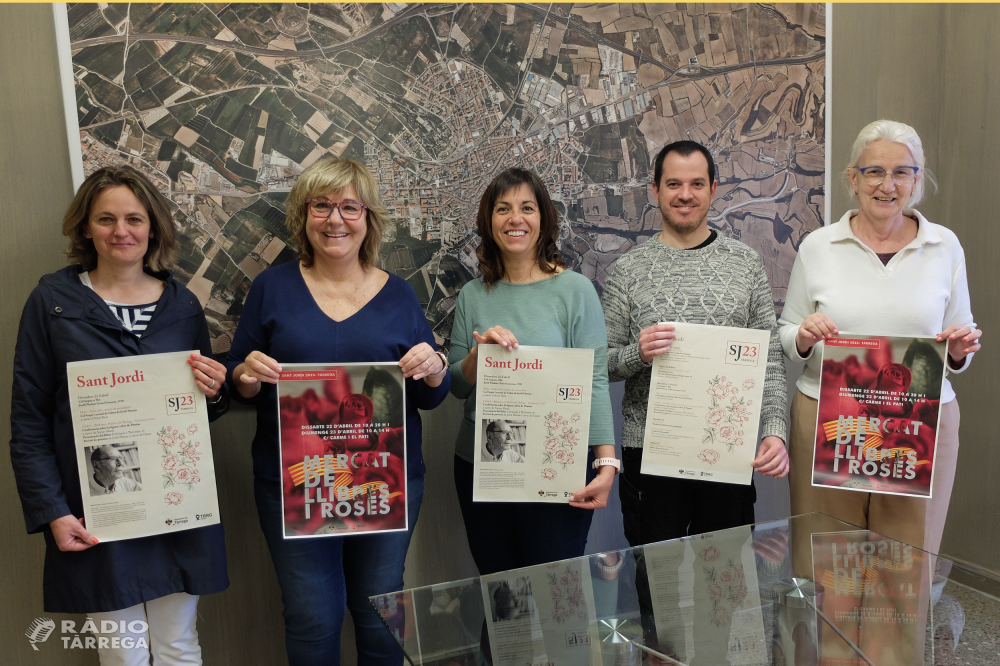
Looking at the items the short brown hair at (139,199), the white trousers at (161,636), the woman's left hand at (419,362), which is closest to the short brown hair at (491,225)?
the woman's left hand at (419,362)

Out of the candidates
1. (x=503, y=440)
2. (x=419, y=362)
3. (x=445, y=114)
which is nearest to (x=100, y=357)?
(x=419, y=362)

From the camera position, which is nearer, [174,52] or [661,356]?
[661,356]

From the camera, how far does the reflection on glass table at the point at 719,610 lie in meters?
1.30

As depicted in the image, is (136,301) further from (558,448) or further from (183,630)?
(558,448)

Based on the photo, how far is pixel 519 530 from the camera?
221 centimetres

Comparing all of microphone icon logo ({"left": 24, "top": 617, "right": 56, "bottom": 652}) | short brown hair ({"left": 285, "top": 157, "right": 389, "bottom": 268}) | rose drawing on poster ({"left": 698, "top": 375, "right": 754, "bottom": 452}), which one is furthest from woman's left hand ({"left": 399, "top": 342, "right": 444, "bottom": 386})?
microphone icon logo ({"left": 24, "top": 617, "right": 56, "bottom": 652})

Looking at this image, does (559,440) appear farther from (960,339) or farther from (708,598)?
(960,339)

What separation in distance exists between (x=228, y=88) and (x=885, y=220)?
233cm

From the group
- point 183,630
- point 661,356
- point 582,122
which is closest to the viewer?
point 183,630

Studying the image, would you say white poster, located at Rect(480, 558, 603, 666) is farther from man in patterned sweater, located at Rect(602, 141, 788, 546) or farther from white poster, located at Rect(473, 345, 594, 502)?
man in patterned sweater, located at Rect(602, 141, 788, 546)

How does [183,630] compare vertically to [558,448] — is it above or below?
below

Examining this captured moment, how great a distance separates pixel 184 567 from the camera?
6.29 feet

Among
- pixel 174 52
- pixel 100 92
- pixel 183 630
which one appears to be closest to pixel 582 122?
pixel 174 52

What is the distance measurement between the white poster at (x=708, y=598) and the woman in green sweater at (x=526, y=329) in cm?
43
